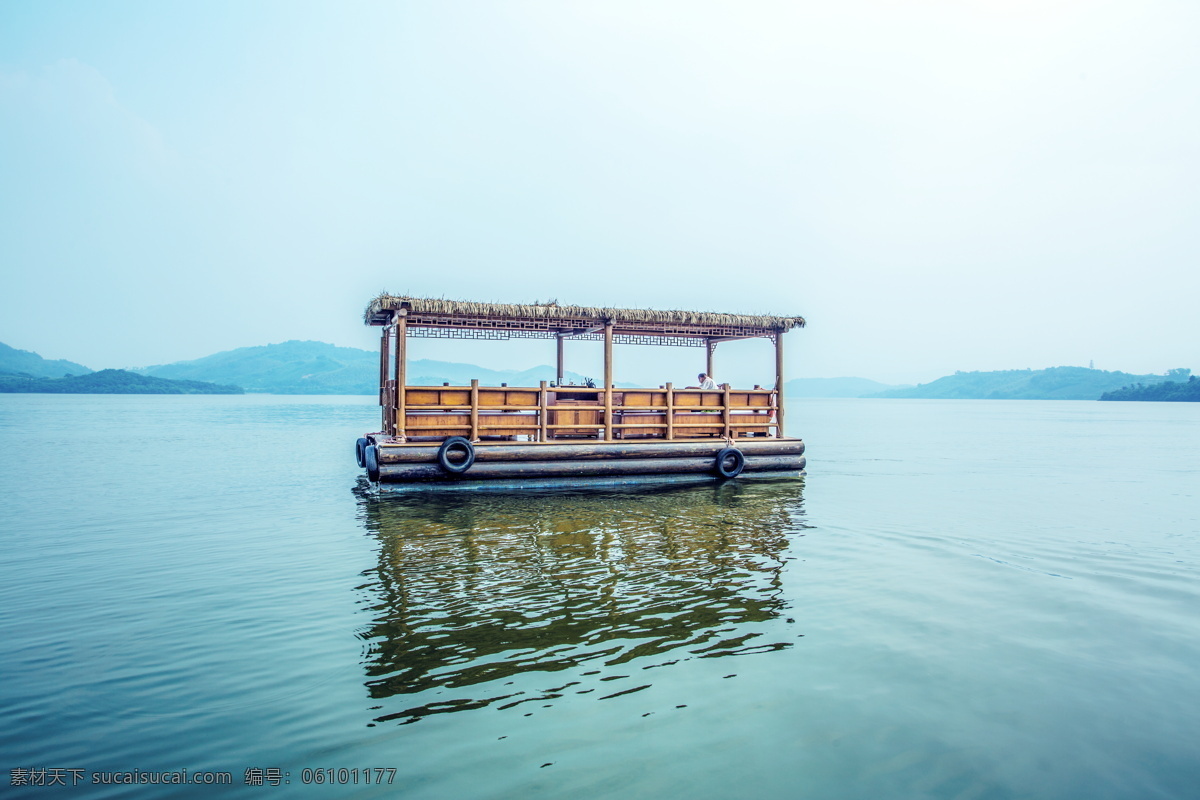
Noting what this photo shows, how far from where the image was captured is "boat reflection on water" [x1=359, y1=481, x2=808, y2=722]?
572cm

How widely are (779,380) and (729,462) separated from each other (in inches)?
117

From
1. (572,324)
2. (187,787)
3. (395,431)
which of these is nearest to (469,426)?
(395,431)

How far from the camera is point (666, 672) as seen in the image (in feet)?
19.3

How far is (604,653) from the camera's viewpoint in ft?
20.5

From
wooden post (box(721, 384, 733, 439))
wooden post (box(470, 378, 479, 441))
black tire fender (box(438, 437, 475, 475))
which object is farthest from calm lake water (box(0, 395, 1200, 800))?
wooden post (box(721, 384, 733, 439))

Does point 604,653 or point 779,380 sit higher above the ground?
point 779,380

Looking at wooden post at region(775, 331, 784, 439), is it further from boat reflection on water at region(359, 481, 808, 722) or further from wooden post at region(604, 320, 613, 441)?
boat reflection on water at region(359, 481, 808, 722)

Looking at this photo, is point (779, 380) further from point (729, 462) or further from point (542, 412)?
point (542, 412)

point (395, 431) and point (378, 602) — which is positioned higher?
point (395, 431)

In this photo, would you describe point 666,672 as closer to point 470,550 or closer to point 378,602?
point 378,602

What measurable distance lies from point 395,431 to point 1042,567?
41.6 ft

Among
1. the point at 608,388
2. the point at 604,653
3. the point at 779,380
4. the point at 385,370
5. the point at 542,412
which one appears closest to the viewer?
the point at 604,653

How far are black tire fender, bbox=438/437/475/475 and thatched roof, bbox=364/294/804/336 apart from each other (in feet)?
9.29

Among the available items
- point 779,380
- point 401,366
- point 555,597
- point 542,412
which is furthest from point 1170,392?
point 555,597
